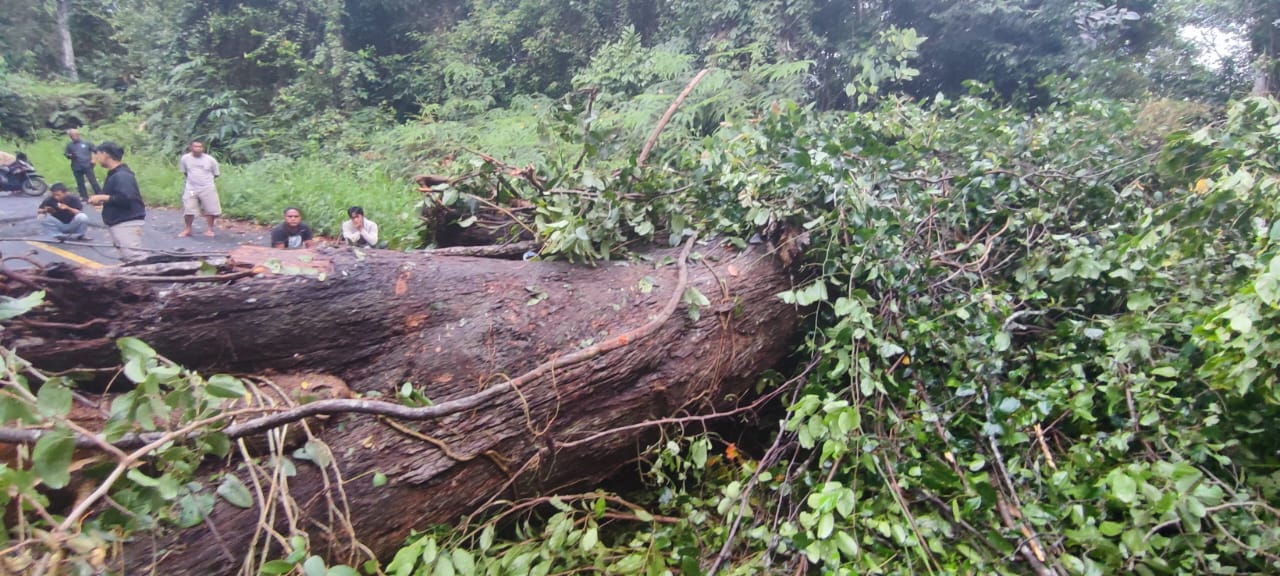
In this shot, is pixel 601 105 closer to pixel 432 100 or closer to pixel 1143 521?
pixel 432 100

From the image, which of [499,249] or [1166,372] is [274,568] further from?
[1166,372]

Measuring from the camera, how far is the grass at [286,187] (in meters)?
7.76

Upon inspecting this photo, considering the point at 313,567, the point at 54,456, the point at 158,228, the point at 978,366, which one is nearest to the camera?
the point at 54,456

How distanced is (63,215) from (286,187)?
3.00m

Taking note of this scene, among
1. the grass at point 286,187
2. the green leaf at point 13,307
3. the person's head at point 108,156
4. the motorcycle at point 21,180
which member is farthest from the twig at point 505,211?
the motorcycle at point 21,180

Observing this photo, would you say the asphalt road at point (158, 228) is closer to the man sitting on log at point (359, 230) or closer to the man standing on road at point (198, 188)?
the man standing on road at point (198, 188)

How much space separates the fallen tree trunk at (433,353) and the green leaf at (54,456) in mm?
454

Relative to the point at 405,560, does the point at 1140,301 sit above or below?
above

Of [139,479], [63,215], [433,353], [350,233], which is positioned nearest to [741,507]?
[433,353]

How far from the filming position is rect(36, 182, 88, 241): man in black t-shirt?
5.68 metres

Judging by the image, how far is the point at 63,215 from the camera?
5973 mm

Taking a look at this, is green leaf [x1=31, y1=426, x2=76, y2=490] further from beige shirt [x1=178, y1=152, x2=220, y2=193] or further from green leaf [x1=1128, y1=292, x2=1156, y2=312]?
beige shirt [x1=178, y1=152, x2=220, y2=193]

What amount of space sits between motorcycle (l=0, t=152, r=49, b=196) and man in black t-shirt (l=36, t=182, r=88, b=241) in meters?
2.94

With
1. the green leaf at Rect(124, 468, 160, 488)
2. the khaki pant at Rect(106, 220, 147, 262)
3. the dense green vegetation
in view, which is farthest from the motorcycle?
the green leaf at Rect(124, 468, 160, 488)
